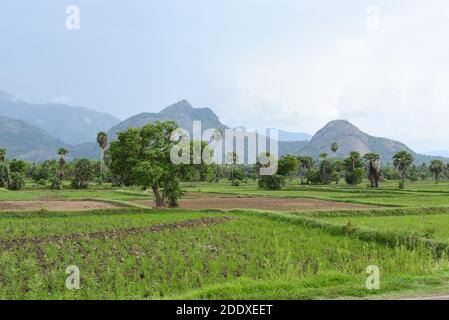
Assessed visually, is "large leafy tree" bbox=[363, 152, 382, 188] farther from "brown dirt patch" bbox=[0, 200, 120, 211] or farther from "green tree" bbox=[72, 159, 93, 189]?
"brown dirt patch" bbox=[0, 200, 120, 211]

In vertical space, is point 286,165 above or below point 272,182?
above

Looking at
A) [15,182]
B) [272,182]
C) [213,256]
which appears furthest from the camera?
[272,182]

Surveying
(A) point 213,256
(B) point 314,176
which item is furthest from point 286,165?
(A) point 213,256

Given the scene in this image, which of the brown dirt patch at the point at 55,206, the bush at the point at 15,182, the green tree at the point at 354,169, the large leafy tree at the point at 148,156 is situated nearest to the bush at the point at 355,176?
the green tree at the point at 354,169

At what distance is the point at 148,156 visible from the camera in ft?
113

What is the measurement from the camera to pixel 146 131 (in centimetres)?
3556

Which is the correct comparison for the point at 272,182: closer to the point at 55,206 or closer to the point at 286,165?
the point at 286,165

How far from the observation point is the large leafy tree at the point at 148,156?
34125 mm

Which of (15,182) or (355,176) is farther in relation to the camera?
(355,176)

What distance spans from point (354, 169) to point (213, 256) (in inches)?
3154
